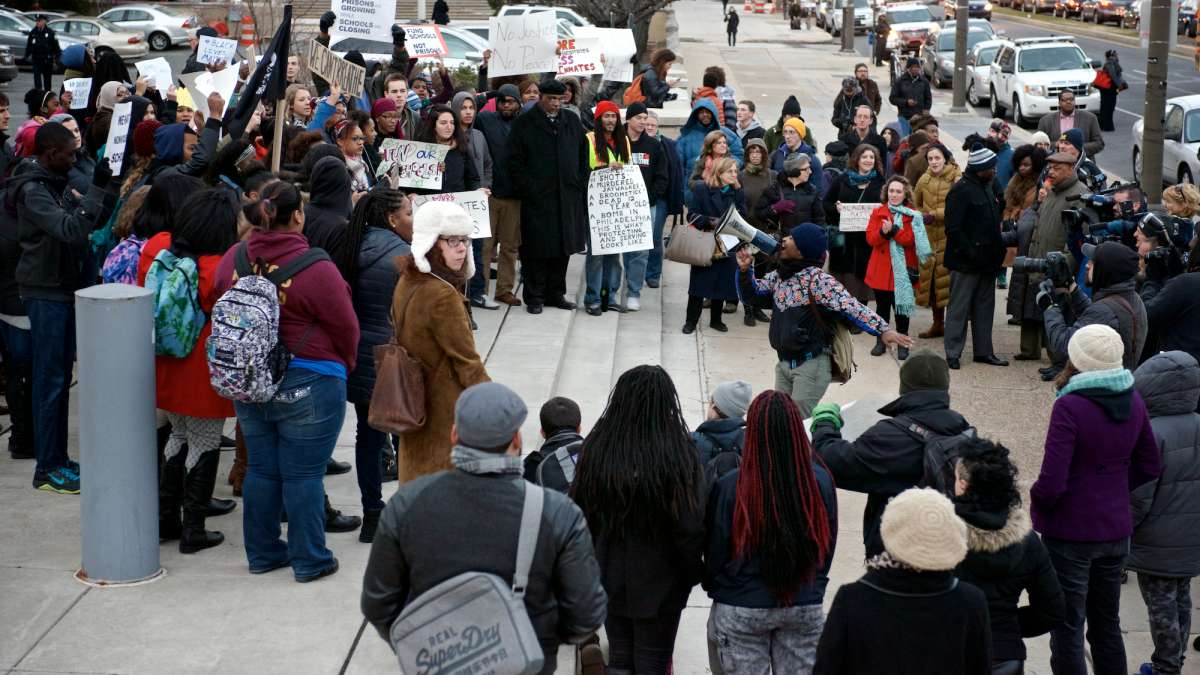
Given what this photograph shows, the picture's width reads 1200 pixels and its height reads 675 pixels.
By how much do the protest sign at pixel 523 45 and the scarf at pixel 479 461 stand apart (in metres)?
8.79

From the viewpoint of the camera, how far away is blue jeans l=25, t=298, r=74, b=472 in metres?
7.35

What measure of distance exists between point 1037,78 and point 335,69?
21229 mm

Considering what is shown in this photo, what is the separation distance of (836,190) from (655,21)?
95.3ft

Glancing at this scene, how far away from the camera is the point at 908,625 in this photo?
403 cm

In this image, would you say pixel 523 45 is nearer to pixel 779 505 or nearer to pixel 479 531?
pixel 779 505

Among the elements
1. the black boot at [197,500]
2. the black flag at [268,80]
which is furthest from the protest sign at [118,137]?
the black boot at [197,500]

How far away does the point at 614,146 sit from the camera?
11.8 meters

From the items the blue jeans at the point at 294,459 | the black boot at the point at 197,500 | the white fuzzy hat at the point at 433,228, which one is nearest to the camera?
the white fuzzy hat at the point at 433,228

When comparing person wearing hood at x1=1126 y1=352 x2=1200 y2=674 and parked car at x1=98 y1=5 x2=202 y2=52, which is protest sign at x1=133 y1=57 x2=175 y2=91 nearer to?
person wearing hood at x1=1126 y1=352 x2=1200 y2=674

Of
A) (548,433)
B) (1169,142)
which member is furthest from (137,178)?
(1169,142)

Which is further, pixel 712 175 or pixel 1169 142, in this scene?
pixel 1169 142

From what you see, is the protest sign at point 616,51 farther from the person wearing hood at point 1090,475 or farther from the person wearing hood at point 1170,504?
the person wearing hood at point 1090,475

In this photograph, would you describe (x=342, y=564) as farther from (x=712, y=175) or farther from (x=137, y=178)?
(x=712, y=175)

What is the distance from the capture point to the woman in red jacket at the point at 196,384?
6.41m
